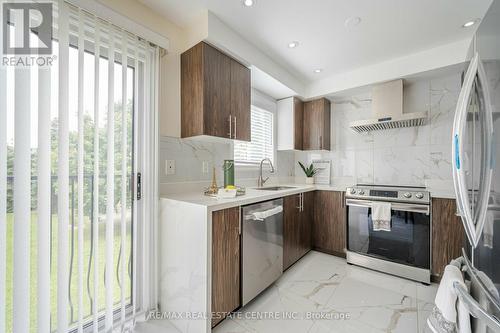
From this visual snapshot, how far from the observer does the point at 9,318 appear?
3.45 feet

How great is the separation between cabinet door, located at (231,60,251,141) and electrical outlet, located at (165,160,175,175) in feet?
2.08

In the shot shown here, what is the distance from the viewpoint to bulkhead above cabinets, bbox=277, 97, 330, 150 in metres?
3.01

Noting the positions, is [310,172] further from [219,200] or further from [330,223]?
[219,200]

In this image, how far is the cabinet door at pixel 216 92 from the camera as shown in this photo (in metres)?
1.71

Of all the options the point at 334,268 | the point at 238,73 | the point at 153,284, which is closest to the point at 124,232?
the point at 153,284

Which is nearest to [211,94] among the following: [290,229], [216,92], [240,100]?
[216,92]

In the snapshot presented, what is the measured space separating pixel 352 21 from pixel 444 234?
7.24 ft

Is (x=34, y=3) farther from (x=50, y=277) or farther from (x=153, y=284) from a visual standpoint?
(x=153, y=284)

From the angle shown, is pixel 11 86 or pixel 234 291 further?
pixel 234 291

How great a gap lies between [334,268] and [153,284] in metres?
1.92

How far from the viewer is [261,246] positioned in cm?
171

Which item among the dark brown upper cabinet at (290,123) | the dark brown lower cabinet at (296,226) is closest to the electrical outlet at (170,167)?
the dark brown lower cabinet at (296,226)

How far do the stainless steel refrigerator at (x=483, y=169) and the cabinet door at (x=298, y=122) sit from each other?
211 cm

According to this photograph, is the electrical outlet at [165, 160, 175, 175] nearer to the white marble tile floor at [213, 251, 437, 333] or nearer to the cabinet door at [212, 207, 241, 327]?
the cabinet door at [212, 207, 241, 327]
